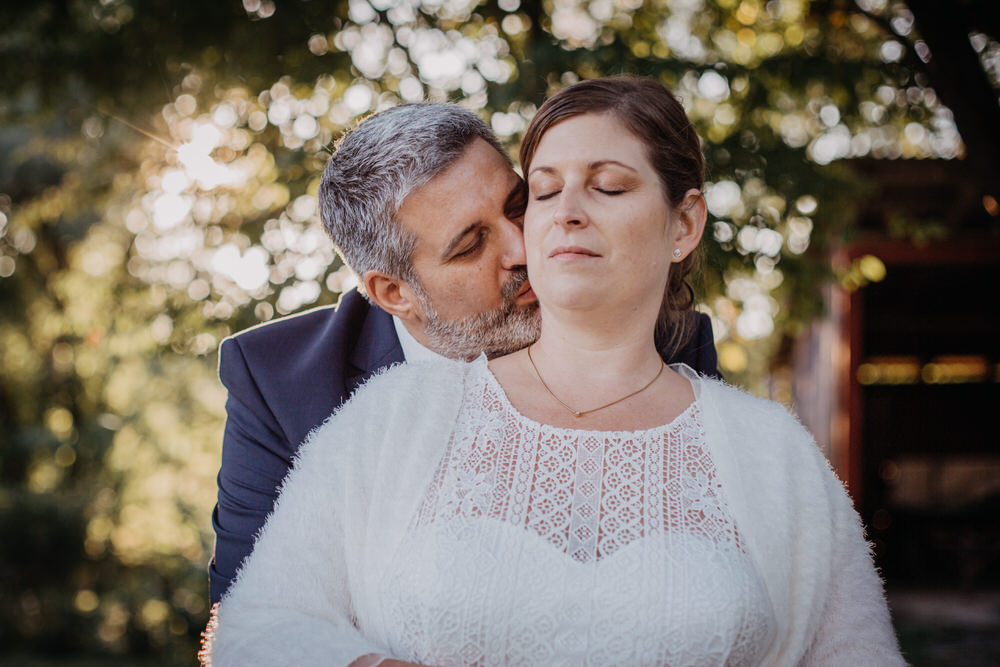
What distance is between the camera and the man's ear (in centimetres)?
269

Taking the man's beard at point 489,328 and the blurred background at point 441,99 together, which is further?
the blurred background at point 441,99

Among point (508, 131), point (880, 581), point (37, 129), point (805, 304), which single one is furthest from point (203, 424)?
point (880, 581)

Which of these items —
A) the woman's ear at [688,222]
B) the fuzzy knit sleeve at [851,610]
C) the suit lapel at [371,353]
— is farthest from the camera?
the suit lapel at [371,353]

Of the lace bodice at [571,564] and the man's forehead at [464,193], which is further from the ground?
the man's forehead at [464,193]

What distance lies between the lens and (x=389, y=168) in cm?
257

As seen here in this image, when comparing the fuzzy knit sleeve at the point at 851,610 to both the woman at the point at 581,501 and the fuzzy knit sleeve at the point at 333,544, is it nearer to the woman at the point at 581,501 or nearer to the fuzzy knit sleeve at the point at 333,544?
the woman at the point at 581,501

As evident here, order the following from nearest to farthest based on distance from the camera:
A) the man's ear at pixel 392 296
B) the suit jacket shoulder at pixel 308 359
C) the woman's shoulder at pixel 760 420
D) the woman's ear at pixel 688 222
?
1. the woman's shoulder at pixel 760 420
2. the woman's ear at pixel 688 222
3. the suit jacket shoulder at pixel 308 359
4. the man's ear at pixel 392 296

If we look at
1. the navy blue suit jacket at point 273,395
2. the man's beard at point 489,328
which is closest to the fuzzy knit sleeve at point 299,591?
the navy blue suit jacket at point 273,395

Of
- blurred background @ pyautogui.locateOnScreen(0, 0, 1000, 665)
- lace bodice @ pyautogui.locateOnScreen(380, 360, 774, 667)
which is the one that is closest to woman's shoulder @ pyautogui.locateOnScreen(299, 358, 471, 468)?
lace bodice @ pyautogui.locateOnScreen(380, 360, 774, 667)

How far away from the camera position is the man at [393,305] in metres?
2.39

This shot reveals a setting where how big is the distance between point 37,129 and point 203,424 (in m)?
2.36

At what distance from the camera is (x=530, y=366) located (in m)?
2.12

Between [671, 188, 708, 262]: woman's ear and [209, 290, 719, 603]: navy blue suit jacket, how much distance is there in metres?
0.53

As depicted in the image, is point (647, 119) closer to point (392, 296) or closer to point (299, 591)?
point (392, 296)
